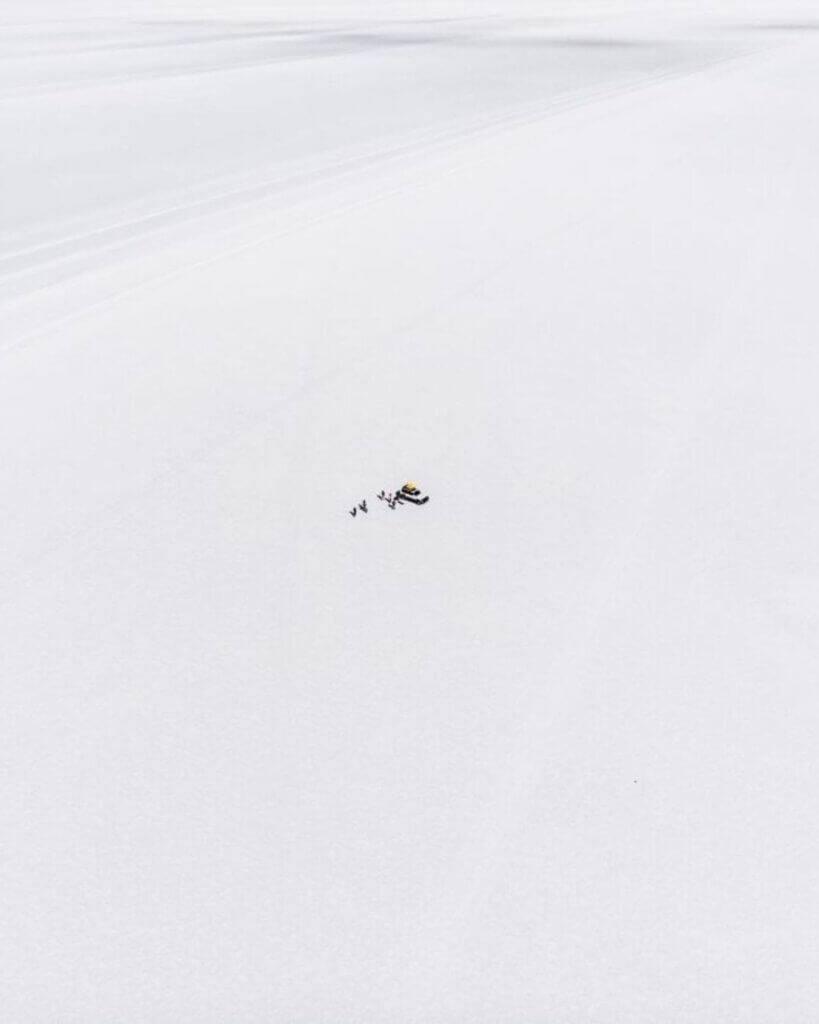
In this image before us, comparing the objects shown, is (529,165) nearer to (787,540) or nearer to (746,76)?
(787,540)

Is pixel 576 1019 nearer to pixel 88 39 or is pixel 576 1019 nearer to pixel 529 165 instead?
pixel 529 165

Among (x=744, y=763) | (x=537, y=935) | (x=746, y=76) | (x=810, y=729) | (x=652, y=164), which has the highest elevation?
(x=746, y=76)

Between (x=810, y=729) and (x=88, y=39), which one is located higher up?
(x=88, y=39)

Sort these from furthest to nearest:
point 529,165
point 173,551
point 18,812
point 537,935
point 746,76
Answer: point 746,76
point 529,165
point 173,551
point 18,812
point 537,935

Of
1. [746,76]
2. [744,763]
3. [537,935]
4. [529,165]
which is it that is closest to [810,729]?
[744,763]

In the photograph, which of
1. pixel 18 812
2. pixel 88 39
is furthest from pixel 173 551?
pixel 88 39

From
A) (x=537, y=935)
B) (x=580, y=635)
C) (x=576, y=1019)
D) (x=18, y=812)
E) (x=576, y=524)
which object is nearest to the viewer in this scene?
(x=576, y=1019)

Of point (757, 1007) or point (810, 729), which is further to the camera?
point (810, 729)
